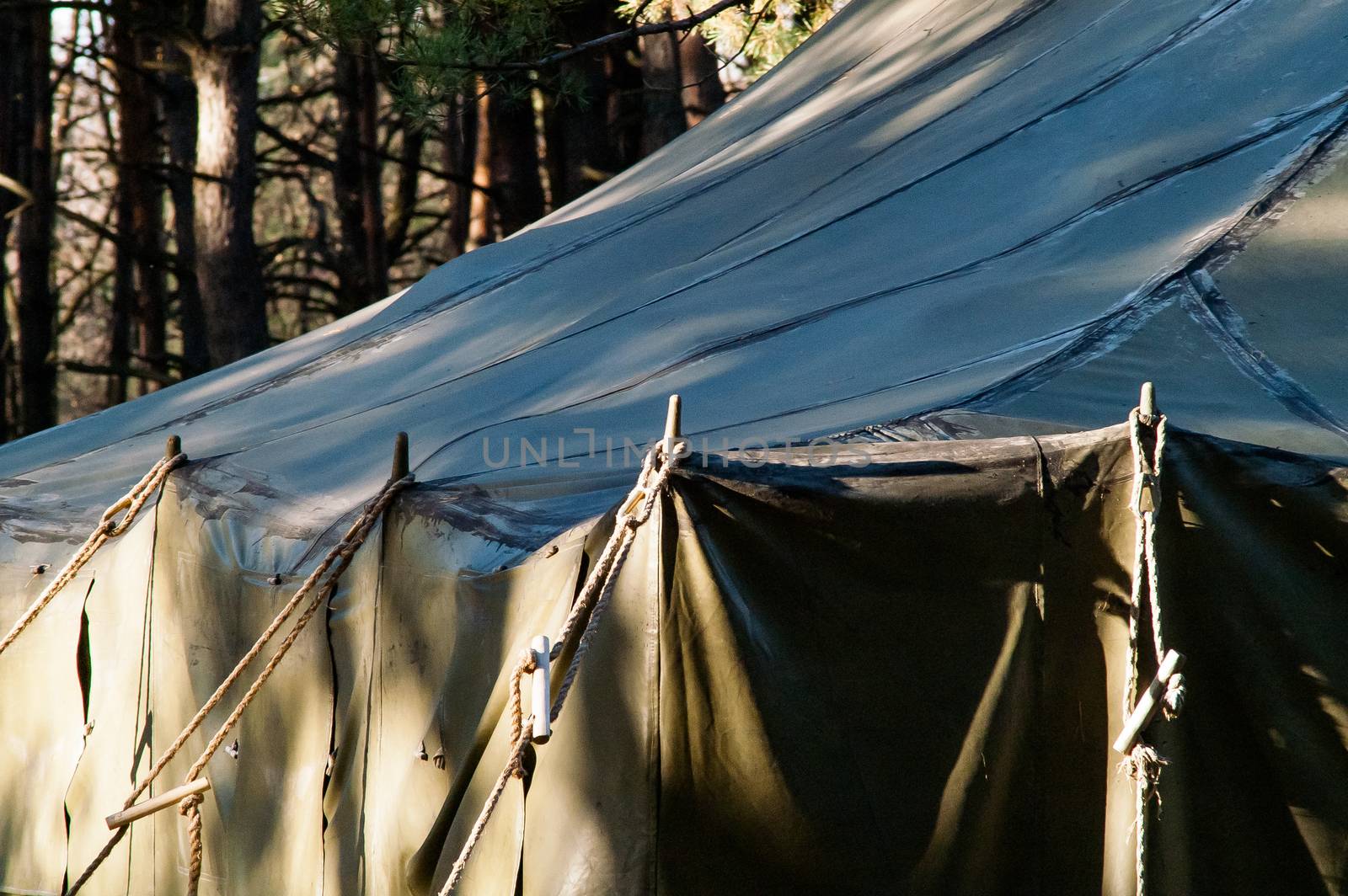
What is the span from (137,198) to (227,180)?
11.8 feet

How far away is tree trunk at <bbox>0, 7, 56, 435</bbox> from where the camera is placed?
27.3 feet

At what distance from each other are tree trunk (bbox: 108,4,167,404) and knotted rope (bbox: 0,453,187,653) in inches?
232

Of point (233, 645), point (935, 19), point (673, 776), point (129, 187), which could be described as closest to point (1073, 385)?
point (673, 776)

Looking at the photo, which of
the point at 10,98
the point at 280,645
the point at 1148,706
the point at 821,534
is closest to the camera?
the point at 1148,706

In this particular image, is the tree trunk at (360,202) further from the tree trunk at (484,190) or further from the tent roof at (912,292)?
the tent roof at (912,292)

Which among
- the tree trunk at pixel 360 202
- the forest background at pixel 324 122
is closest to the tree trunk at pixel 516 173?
the forest background at pixel 324 122

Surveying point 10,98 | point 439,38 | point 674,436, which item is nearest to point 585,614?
point 674,436

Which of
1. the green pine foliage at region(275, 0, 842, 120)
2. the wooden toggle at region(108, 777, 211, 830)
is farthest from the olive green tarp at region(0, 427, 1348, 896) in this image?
the green pine foliage at region(275, 0, 842, 120)

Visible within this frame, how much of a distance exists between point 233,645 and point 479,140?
7524 mm

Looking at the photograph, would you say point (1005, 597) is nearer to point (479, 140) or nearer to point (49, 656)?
point (49, 656)

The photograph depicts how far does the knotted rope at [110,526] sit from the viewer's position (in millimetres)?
2566

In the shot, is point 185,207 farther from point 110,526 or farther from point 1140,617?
point 1140,617

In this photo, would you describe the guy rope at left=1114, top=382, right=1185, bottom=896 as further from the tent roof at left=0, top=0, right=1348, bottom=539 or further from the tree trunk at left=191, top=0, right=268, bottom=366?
the tree trunk at left=191, top=0, right=268, bottom=366

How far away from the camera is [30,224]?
8359 millimetres
